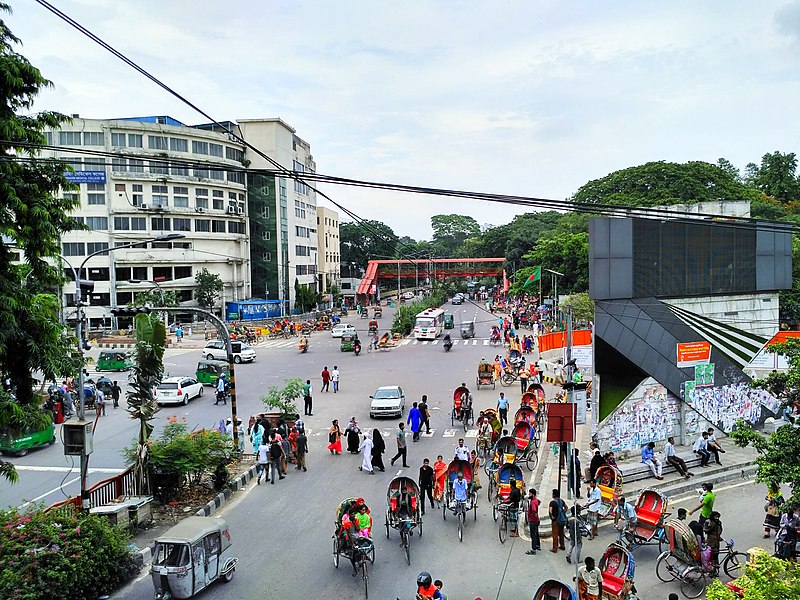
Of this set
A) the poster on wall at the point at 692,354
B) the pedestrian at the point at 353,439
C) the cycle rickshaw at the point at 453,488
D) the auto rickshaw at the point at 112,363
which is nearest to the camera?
the cycle rickshaw at the point at 453,488

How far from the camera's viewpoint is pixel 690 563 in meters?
10.1

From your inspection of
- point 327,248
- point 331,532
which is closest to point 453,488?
point 331,532

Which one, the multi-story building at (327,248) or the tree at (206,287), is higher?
the multi-story building at (327,248)

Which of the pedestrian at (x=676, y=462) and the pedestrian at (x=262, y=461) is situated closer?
the pedestrian at (x=676, y=462)

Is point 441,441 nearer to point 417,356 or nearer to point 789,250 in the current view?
point 789,250

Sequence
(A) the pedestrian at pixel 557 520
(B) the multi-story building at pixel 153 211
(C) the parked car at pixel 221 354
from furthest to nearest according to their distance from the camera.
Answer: (B) the multi-story building at pixel 153 211 < (C) the parked car at pixel 221 354 < (A) the pedestrian at pixel 557 520

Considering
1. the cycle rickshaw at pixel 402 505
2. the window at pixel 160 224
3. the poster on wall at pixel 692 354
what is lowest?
the cycle rickshaw at pixel 402 505

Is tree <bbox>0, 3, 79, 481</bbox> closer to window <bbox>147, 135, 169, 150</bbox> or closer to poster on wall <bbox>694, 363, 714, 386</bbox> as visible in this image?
poster on wall <bbox>694, 363, 714, 386</bbox>

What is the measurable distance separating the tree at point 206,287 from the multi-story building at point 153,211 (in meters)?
1.88

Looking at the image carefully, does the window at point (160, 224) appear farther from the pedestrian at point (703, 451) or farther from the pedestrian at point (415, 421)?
the pedestrian at point (703, 451)

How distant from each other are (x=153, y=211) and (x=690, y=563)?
185ft

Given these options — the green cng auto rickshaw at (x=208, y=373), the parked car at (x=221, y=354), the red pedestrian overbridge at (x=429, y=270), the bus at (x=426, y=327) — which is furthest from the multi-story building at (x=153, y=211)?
the green cng auto rickshaw at (x=208, y=373)

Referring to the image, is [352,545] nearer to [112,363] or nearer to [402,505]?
[402,505]

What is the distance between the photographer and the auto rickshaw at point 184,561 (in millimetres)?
9578
